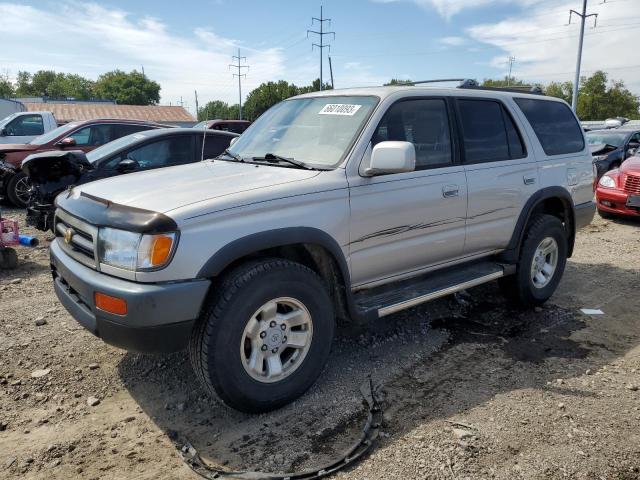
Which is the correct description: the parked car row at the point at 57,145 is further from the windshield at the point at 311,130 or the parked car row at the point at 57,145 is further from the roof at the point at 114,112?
the roof at the point at 114,112

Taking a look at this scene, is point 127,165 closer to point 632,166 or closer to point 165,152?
point 165,152

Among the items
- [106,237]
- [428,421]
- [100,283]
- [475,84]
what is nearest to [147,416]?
[100,283]

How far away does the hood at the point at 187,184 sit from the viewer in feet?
9.46

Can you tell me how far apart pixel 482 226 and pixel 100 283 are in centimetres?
293

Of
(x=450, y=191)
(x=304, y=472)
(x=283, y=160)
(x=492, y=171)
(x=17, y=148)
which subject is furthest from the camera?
(x=17, y=148)

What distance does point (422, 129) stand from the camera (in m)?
3.90

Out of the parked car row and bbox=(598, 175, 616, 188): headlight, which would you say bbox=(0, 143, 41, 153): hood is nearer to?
the parked car row

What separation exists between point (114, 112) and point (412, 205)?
57.6 meters

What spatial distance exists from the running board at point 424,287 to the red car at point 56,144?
7.28m

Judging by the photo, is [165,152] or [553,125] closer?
[553,125]

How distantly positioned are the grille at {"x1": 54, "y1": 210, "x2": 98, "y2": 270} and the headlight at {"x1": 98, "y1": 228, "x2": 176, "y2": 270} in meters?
0.20

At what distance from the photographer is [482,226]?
167 inches

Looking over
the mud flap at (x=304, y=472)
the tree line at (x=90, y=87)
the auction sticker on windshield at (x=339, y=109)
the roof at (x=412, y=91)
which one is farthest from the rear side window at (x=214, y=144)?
the tree line at (x=90, y=87)

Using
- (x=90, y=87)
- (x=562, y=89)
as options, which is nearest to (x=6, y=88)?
(x=90, y=87)
